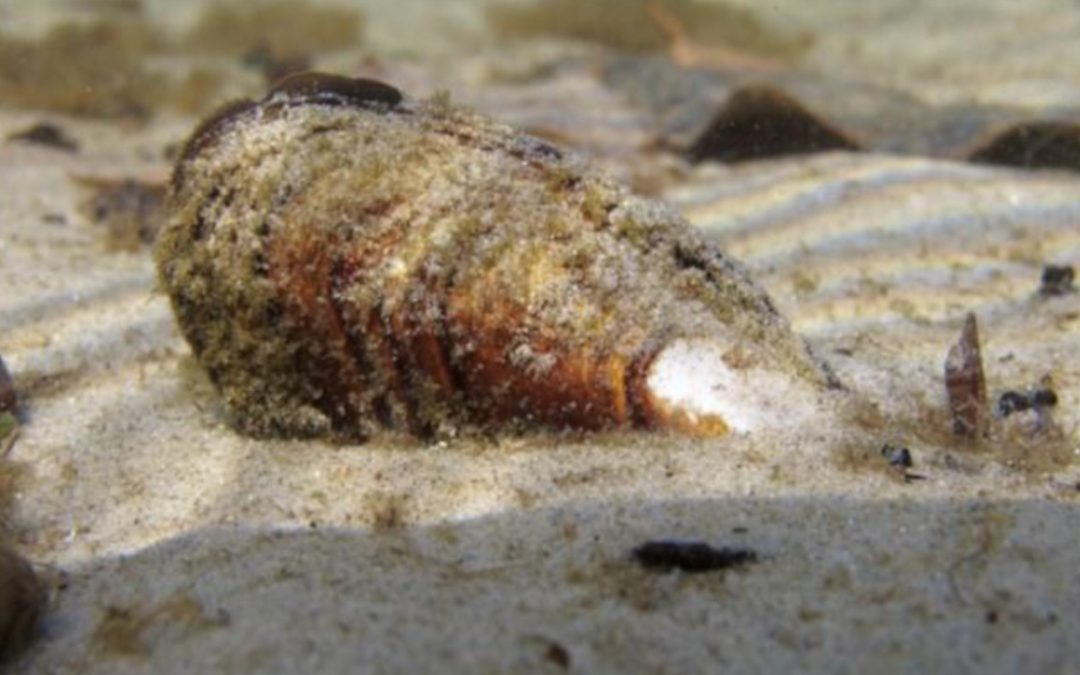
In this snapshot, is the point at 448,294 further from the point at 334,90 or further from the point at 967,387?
the point at 967,387

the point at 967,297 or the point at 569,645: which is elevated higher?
the point at 967,297

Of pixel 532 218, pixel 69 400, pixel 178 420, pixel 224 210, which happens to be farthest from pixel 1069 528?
pixel 69 400

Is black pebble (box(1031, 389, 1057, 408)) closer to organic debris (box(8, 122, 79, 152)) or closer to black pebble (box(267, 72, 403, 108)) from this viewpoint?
black pebble (box(267, 72, 403, 108))

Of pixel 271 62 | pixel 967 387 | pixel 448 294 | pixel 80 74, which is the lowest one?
pixel 967 387

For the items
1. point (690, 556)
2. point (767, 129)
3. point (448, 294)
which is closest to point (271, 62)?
point (767, 129)

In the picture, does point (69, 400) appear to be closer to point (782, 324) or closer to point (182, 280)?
point (182, 280)

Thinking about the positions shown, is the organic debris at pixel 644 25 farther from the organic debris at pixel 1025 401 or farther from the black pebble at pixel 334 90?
the organic debris at pixel 1025 401

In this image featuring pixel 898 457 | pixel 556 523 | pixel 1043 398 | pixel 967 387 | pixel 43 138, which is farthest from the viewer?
pixel 43 138

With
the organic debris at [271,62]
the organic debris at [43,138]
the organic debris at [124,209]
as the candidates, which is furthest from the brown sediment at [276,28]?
the organic debris at [124,209]
